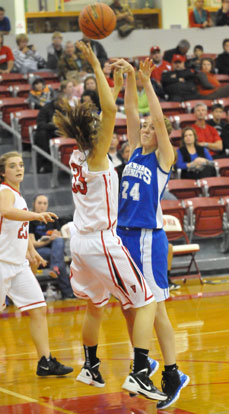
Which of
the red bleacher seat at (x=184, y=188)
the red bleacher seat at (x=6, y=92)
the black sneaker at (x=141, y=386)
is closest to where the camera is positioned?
the black sneaker at (x=141, y=386)

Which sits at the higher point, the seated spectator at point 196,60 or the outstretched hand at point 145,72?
the outstretched hand at point 145,72

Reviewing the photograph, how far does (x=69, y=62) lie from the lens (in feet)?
51.6

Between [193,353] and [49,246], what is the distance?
4.35 meters

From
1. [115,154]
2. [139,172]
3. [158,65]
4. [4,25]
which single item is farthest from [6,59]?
[139,172]

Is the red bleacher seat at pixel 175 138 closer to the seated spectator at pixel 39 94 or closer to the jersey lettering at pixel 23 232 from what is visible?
the seated spectator at pixel 39 94

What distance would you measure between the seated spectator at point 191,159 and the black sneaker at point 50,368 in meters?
6.88

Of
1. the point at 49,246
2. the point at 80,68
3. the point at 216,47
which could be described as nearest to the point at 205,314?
the point at 49,246

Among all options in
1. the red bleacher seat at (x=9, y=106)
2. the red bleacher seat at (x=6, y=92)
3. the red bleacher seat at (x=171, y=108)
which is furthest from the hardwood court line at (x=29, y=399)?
the red bleacher seat at (x=6, y=92)

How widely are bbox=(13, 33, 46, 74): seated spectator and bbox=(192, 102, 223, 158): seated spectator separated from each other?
4452 millimetres

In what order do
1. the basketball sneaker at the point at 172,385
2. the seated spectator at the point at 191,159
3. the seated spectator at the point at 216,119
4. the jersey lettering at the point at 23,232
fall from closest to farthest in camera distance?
the basketball sneaker at the point at 172,385, the jersey lettering at the point at 23,232, the seated spectator at the point at 191,159, the seated spectator at the point at 216,119

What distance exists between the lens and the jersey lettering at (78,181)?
4859 mm

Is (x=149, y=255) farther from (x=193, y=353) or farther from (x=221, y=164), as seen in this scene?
Answer: (x=221, y=164)

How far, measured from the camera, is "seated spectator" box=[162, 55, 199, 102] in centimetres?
1574

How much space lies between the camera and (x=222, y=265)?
458 inches
